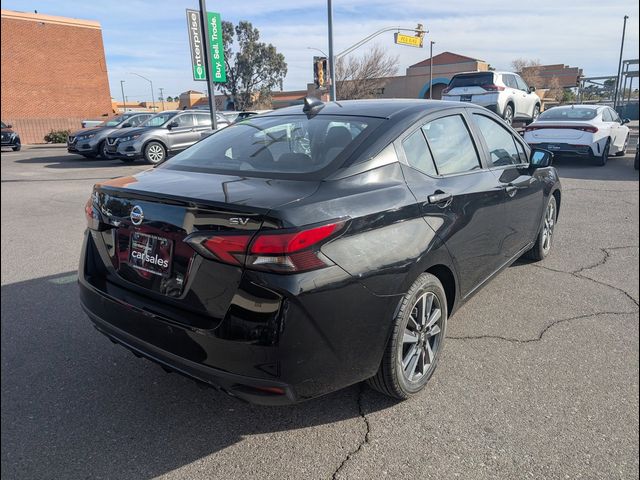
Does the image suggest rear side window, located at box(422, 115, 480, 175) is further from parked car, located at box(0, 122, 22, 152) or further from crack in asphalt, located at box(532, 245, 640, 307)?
parked car, located at box(0, 122, 22, 152)

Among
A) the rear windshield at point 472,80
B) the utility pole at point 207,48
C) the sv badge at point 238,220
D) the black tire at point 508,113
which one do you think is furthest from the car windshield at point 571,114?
the sv badge at point 238,220

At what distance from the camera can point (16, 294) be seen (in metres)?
4.26

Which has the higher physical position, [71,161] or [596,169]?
[71,161]

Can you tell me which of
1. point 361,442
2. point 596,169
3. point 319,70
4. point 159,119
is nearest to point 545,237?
point 361,442

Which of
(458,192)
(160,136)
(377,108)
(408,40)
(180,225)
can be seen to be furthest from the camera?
(408,40)

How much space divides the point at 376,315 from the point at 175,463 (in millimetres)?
1179

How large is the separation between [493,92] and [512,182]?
13.8 meters

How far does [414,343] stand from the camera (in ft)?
8.98

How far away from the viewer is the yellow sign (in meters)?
26.5

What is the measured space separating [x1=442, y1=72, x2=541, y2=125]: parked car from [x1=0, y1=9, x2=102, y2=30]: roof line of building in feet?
97.2

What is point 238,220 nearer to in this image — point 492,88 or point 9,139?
point 492,88

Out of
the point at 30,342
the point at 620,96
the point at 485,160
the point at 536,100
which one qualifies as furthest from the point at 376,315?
the point at 620,96

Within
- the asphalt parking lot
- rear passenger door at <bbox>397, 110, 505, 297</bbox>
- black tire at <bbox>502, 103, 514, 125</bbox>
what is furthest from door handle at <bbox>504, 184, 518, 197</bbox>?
black tire at <bbox>502, 103, 514, 125</bbox>

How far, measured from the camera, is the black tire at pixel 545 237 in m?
4.84
